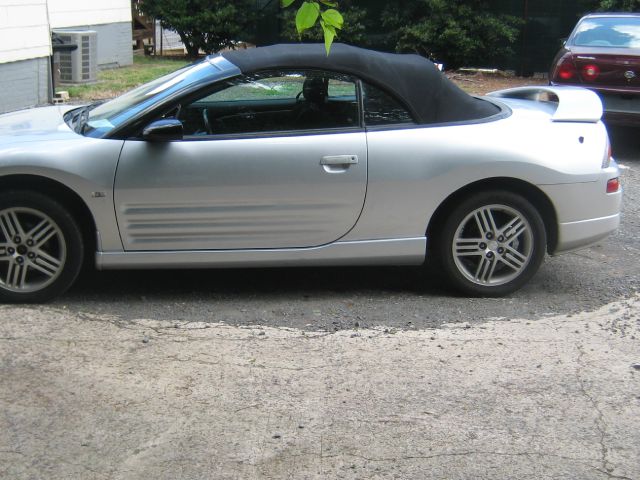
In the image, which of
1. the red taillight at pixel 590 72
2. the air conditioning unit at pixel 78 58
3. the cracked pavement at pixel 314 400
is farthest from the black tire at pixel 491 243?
the air conditioning unit at pixel 78 58

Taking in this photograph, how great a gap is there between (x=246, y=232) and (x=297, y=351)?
36.2 inches

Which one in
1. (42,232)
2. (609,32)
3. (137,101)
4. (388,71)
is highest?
(609,32)

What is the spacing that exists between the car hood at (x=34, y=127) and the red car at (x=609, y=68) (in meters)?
5.78

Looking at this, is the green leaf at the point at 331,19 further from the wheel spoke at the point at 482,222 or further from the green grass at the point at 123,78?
the green grass at the point at 123,78

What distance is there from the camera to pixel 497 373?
4566 millimetres

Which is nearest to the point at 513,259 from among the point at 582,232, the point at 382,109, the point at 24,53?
the point at 582,232

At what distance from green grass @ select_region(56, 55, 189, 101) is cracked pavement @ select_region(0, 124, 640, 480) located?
804 centimetres

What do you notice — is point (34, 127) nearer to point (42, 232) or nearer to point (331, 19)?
point (42, 232)

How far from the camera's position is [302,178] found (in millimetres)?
5309

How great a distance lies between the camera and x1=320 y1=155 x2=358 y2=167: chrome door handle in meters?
5.31

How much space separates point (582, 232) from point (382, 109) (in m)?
1.49

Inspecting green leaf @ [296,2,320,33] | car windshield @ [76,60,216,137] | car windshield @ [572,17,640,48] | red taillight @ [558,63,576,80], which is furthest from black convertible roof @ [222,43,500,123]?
car windshield @ [572,17,640,48]

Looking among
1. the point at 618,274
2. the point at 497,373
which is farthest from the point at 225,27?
the point at 497,373

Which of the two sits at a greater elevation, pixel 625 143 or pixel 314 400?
pixel 625 143
